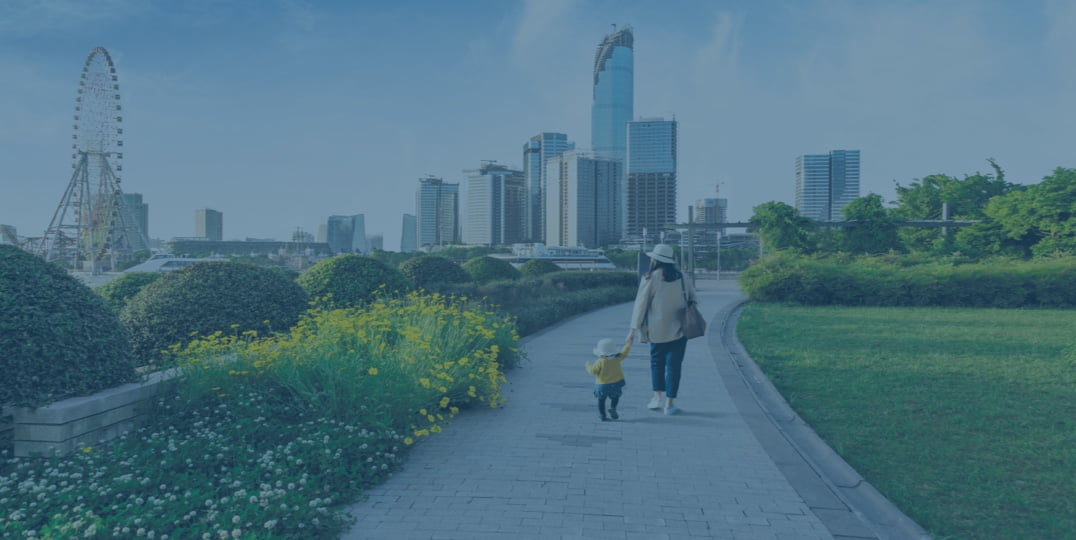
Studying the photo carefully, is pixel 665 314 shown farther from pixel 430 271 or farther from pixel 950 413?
pixel 430 271

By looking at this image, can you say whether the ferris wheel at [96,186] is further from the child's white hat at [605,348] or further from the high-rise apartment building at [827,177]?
the high-rise apartment building at [827,177]

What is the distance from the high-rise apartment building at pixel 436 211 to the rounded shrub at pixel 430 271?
280ft

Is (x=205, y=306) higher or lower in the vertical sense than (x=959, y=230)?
lower

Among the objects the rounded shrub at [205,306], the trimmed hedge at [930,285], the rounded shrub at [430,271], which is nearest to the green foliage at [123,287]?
the rounded shrub at [205,306]

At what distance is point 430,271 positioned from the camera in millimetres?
16391

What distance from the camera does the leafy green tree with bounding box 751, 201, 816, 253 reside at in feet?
87.4

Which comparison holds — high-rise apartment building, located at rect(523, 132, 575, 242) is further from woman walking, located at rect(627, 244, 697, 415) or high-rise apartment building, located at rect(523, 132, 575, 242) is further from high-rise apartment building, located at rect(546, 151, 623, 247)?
woman walking, located at rect(627, 244, 697, 415)

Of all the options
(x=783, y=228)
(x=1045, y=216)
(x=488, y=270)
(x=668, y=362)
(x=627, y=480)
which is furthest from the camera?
(x=783, y=228)

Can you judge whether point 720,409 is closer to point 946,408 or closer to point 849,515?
point 946,408

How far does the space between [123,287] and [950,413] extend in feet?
36.4

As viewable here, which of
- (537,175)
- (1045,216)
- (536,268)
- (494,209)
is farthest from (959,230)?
(537,175)

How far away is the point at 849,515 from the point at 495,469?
7.58 feet

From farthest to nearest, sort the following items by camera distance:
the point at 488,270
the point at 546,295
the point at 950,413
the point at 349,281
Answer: the point at 488,270, the point at 546,295, the point at 349,281, the point at 950,413

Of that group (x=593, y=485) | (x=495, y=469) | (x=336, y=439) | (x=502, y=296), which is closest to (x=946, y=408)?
(x=593, y=485)
